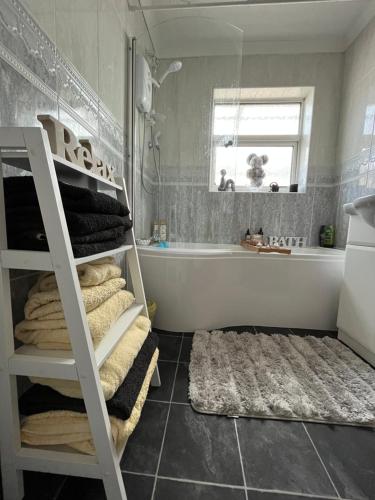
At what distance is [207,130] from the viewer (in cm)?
179

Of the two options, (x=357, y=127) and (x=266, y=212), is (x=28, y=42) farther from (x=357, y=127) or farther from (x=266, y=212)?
(x=357, y=127)

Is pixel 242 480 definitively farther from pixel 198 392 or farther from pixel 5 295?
pixel 5 295

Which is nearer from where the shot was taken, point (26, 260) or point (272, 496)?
point (26, 260)

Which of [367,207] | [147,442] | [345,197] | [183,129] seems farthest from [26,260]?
[345,197]

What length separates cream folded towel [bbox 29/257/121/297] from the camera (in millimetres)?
640

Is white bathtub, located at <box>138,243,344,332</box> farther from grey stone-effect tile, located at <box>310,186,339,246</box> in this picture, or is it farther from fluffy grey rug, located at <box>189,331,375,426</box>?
grey stone-effect tile, located at <box>310,186,339,246</box>

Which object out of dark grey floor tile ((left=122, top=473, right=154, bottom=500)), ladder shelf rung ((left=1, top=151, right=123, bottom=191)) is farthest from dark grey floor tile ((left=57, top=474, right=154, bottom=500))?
ladder shelf rung ((left=1, top=151, right=123, bottom=191))

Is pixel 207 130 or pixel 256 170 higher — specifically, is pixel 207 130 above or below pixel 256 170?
above

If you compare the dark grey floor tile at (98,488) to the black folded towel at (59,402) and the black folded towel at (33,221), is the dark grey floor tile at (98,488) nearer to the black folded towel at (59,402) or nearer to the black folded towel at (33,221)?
the black folded towel at (59,402)

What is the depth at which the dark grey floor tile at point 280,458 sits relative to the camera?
704mm

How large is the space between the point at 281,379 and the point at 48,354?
1041 millimetres

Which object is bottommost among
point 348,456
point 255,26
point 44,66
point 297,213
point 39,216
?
point 348,456

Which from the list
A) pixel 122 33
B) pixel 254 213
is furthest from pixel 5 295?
pixel 254 213

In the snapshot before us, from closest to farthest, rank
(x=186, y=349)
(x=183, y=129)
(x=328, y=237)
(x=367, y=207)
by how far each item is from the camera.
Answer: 1. (x=367, y=207)
2. (x=186, y=349)
3. (x=183, y=129)
4. (x=328, y=237)
